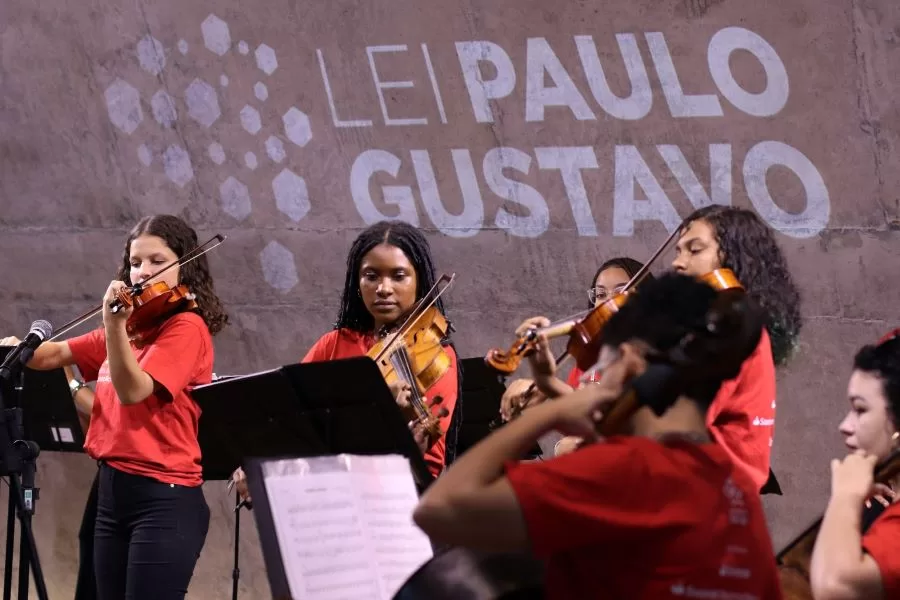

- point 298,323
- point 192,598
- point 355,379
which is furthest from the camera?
point 192,598

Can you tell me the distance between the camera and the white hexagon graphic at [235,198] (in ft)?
18.6

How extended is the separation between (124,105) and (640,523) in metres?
4.69

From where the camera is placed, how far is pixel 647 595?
173cm

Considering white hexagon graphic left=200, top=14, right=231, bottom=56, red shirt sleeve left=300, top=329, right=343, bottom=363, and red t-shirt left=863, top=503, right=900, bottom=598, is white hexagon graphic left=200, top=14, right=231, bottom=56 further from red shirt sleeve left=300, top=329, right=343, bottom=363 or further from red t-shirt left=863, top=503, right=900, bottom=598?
red t-shirt left=863, top=503, right=900, bottom=598

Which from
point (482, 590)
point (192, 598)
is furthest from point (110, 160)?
point (482, 590)

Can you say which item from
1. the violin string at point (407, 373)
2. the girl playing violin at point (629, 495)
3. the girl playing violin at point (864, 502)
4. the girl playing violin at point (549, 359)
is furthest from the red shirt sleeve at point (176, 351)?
the girl playing violin at point (629, 495)

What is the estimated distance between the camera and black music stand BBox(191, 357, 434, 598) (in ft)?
9.42

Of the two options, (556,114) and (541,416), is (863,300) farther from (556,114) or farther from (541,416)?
(541,416)

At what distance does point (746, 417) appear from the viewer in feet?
9.59

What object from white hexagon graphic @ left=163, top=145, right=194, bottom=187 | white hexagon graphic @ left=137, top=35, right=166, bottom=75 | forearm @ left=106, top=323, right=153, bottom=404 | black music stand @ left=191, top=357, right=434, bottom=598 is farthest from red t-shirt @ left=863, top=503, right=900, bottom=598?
white hexagon graphic @ left=137, top=35, right=166, bottom=75

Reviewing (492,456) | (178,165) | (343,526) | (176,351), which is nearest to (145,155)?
(178,165)

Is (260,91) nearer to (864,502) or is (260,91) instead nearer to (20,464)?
(20,464)

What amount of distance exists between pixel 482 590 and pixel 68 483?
4856 millimetres

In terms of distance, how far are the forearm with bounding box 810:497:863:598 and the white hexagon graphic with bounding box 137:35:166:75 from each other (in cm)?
423
